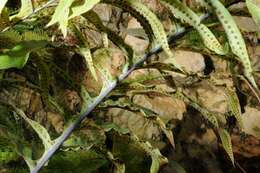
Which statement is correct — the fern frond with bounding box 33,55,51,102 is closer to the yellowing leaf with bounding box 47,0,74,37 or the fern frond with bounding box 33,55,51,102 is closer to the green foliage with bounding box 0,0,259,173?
the green foliage with bounding box 0,0,259,173

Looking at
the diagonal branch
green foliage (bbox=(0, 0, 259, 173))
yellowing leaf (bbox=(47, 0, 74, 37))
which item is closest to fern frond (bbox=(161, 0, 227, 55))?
green foliage (bbox=(0, 0, 259, 173))

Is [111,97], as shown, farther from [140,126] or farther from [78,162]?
[140,126]

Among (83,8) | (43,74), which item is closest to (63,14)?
(83,8)

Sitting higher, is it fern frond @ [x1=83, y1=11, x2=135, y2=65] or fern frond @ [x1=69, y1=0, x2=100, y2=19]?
fern frond @ [x1=69, y1=0, x2=100, y2=19]

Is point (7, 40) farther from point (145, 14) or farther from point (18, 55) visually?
point (145, 14)

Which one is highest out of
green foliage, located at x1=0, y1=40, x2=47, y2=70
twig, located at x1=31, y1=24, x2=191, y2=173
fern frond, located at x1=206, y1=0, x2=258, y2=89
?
fern frond, located at x1=206, y1=0, x2=258, y2=89

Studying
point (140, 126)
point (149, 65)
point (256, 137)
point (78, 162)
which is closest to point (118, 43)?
point (149, 65)

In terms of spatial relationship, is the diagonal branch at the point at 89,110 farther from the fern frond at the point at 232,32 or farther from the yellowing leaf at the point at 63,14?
the yellowing leaf at the point at 63,14

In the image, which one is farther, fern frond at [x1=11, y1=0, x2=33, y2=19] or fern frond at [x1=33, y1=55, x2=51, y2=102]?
fern frond at [x1=33, y1=55, x2=51, y2=102]
